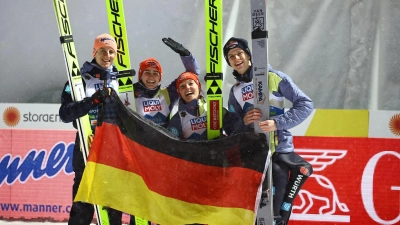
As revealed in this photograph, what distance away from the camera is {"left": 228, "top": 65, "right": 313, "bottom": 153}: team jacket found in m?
3.65

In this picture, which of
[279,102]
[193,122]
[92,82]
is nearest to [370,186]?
[279,102]

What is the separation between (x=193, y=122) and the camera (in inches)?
154

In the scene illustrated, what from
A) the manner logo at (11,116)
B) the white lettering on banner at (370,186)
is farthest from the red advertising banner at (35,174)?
the white lettering on banner at (370,186)

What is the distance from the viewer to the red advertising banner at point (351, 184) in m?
5.54

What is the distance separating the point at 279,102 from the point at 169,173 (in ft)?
2.88

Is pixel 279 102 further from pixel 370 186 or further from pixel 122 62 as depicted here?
pixel 370 186

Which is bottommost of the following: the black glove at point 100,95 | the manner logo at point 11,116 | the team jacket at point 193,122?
the manner logo at point 11,116

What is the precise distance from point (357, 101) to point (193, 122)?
258 cm

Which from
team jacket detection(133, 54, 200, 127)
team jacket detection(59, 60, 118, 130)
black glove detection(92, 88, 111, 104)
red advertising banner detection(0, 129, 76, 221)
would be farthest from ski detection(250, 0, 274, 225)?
red advertising banner detection(0, 129, 76, 221)

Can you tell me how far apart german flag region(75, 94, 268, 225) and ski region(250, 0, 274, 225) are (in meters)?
0.13

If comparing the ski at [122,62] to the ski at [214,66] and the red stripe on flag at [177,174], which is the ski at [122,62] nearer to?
the red stripe on flag at [177,174]

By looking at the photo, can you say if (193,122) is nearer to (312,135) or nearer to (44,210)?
(312,135)

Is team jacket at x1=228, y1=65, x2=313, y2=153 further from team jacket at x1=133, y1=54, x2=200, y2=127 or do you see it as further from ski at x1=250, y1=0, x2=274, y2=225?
team jacket at x1=133, y1=54, x2=200, y2=127

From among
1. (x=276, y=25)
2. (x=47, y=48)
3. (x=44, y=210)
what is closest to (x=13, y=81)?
(x=47, y=48)
